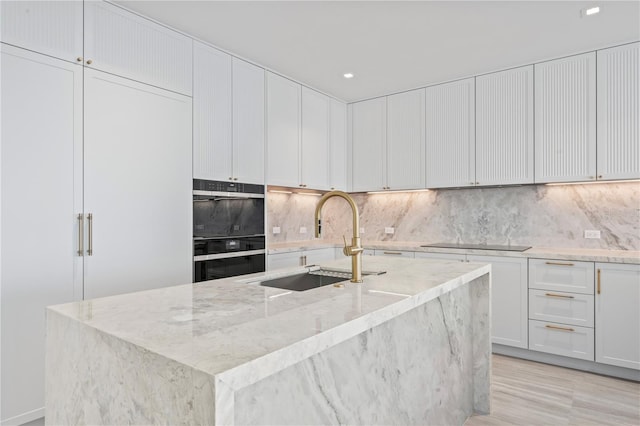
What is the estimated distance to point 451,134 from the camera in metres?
3.99

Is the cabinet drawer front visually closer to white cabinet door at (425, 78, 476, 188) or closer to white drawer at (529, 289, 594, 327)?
white drawer at (529, 289, 594, 327)

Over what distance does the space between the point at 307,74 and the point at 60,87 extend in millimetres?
2209

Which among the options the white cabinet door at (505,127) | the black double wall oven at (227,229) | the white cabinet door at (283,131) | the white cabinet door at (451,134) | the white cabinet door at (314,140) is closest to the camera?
the black double wall oven at (227,229)

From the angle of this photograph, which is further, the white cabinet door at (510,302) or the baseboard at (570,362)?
the white cabinet door at (510,302)

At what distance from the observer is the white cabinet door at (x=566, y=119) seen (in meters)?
3.26

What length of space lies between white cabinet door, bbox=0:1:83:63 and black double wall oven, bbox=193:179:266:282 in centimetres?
117

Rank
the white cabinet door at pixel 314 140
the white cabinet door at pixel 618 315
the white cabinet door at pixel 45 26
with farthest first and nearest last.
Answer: the white cabinet door at pixel 314 140 < the white cabinet door at pixel 618 315 < the white cabinet door at pixel 45 26

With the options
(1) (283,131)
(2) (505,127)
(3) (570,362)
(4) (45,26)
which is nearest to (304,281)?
(4) (45,26)

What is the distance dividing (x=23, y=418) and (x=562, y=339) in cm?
372

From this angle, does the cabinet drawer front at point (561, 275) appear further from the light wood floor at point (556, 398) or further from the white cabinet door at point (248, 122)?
the white cabinet door at point (248, 122)

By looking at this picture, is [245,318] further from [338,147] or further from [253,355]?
[338,147]

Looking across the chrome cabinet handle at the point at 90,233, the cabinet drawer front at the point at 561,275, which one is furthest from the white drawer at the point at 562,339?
the chrome cabinet handle at the point at 90,233

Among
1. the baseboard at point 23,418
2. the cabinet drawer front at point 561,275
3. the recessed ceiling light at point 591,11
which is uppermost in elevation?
the recessed ceiling light at point 591,11

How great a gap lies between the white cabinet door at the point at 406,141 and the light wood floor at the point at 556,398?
2.04m
